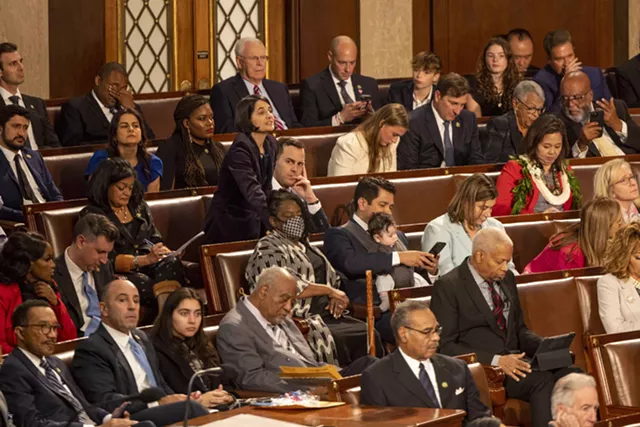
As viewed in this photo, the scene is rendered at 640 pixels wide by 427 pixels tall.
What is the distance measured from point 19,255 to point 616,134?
3631mm

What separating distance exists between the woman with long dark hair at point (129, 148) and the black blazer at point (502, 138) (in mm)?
1770

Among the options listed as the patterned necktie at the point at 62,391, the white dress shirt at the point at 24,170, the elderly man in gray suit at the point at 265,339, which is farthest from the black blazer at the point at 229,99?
the patterned necktie at the point at 62,391

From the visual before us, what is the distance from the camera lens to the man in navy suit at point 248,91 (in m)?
7.11

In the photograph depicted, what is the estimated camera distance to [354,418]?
3.84 m

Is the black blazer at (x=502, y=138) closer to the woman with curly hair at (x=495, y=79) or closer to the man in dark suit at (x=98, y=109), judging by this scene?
the woman with curly hair at (x=495, y=79)

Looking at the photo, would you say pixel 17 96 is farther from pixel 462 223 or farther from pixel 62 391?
pixel 62 391

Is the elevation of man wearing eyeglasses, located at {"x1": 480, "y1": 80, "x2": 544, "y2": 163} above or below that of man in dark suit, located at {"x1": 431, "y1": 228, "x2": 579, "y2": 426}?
above

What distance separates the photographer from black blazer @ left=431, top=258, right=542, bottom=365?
4957mm

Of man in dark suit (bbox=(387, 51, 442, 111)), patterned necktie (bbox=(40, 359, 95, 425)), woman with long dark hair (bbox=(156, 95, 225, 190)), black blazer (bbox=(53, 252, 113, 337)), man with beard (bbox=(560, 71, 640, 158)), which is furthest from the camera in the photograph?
man in dark suit (bbox=(387, 51, 442, 111))

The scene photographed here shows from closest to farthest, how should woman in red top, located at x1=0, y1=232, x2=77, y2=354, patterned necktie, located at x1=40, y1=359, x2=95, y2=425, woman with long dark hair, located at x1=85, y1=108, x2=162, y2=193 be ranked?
patterned necktie, located at x1=40, y1=359, x2=95, y2=425, woman in red top, located at x1=0, y1=232, x2=77, y2=354, woman with long dark hair, located at x1=85, y1=108, x2=162, y2=193

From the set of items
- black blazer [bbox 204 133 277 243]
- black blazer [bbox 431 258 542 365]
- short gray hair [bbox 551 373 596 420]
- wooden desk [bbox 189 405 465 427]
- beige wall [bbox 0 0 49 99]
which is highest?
beige wall [bbox 0 0 49 99]

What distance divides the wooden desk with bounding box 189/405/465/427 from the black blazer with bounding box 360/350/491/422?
211 mm

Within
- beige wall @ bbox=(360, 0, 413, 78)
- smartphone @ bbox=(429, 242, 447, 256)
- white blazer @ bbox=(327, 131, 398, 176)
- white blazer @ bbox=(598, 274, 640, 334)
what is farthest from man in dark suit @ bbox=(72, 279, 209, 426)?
beige wall @ bbox=(360, 0, 413, 78)

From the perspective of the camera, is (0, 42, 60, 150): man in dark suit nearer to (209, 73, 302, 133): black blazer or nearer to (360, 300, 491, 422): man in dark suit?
(209, 73, 302, 133): black blazer
